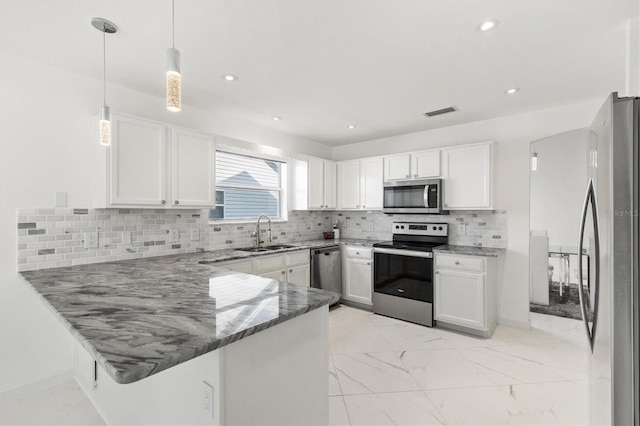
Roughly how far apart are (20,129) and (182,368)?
7.67 ft

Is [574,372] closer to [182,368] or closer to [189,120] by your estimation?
[182,368]

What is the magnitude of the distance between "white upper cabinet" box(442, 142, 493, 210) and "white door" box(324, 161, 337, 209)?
172 centimetres

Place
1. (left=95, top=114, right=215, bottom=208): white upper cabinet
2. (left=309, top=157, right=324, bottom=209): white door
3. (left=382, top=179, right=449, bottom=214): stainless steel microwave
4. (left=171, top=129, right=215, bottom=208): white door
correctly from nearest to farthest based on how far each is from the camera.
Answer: (left=95, top=114, right=215, bottom=208): white upper cabinet
(left=171, top=129, right=215, bottom=208): white door
(left=382, top=179, right=449, bottom=214): stainless steel microwave
(left=309, top=157, right=324, bottom=209): white door

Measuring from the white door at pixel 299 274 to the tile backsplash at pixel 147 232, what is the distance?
662mm

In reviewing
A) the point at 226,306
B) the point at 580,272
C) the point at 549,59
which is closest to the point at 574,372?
the point at 580,272

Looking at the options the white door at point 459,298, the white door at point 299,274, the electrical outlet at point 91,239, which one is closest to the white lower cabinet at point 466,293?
the white door at point 459,298

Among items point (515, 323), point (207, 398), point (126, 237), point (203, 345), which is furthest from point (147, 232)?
point (515, 323)

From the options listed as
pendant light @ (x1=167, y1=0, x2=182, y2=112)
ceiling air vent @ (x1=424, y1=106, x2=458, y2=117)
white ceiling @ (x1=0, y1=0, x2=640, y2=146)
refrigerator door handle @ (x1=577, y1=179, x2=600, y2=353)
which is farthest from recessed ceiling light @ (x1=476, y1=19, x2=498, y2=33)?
pendant light @ (x1=167, y1=0, x2=182, y2=112)

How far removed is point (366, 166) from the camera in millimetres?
4551

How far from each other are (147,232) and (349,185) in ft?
9.44

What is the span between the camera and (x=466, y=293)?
11.0 feet

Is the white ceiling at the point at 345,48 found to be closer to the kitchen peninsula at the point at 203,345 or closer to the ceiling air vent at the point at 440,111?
the ceiling air vent at the point at 440,111

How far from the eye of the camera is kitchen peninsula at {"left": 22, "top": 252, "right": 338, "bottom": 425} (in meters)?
0.95

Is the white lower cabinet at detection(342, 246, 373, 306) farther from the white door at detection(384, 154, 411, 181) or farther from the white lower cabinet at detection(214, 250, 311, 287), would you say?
the white door at detection(384, 154, 411, 181)
